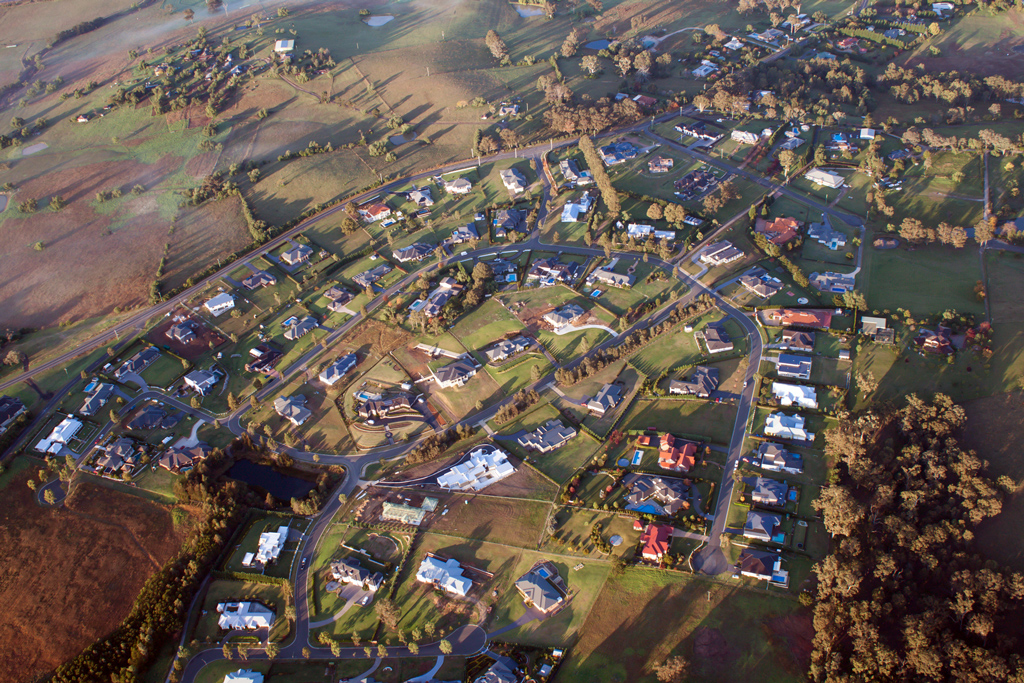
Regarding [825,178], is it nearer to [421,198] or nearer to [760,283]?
[760,283]

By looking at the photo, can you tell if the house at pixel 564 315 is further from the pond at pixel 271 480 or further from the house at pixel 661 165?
the house at pixel 661 165

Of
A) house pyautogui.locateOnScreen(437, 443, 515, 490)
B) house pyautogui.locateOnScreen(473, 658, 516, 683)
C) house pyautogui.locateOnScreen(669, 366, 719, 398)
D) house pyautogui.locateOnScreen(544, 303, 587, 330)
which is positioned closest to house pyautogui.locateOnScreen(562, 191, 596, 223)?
house pyautogui.locateOnScreen(544, 303, 587, 330)

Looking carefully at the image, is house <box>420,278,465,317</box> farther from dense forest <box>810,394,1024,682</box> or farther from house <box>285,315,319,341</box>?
dense forest <box>810,394,1024,682</box>

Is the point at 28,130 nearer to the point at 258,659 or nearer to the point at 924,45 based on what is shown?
the point at 258,659

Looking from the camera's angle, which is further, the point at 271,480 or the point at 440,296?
the point at 440,296

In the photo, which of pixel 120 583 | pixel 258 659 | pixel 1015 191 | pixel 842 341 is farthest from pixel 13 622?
pixel 1015 191

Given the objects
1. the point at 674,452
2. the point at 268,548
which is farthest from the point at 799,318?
the point at 268,548
